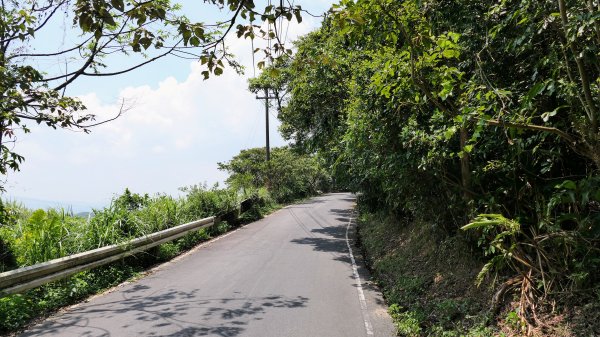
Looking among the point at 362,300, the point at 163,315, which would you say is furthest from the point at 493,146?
the point at 163,315

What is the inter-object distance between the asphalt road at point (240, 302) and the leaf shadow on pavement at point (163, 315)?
1cm

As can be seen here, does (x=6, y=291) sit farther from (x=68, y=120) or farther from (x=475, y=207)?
(x=475, y=207)

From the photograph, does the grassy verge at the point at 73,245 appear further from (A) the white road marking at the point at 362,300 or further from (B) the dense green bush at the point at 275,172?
(B) the dense green bush at the point at 275,172

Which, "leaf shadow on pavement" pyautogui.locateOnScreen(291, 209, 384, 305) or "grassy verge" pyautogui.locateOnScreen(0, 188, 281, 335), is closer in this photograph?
"grassy verge" pyautogui.locateOnScreen(0, 188, 281, 335)

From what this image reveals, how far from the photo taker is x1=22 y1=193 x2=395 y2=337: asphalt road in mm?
6188

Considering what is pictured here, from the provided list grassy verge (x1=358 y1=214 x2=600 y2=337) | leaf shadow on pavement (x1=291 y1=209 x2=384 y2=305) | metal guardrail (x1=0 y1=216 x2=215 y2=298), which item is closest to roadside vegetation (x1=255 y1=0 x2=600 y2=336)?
grassy verge (x1=358 y1=214 x2=600 y2=337)

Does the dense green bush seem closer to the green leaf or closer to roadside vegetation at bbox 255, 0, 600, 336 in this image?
roadside vegetation at bbox 255, 0, 600, 336

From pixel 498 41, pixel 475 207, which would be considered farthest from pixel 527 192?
pixel 498 41

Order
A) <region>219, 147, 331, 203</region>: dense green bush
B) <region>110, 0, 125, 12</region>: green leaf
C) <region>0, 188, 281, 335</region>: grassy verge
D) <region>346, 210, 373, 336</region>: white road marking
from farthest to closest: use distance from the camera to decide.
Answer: <region>219, 147, 331, 203</region>: dense green bush, <region>0, 188, 281, 335</region>: grassy verge, <region>346, 210, 373, 336</region>: white road marking, <region>110, 0, 125, 12</region>: green leaf

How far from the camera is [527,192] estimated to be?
6.14 metres

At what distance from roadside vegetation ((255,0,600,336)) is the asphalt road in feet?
3.25

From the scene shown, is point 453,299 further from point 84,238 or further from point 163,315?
point 84,238

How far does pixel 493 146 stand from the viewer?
6168mm

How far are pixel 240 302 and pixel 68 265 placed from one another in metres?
3.31
